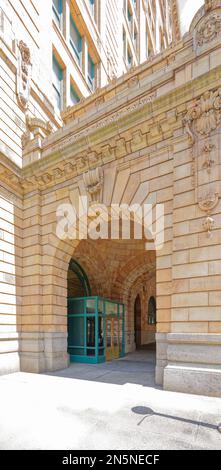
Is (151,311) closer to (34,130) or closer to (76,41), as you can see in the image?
(34,130)

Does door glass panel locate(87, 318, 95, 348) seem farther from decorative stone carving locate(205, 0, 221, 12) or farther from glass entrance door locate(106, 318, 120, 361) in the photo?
decorative stone carving locate(205, 0, 221, 12)

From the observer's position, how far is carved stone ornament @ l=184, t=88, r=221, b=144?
855cm

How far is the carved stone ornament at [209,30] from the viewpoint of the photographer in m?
8.84

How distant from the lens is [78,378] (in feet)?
33.2

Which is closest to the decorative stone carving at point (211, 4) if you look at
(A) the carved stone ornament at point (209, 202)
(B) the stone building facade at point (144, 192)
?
(B) the stone building facade at point (144, 192)

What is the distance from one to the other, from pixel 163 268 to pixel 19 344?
6868 mm

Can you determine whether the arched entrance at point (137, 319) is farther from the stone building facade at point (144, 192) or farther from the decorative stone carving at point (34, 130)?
the decorative stone carving at point (34, 130)

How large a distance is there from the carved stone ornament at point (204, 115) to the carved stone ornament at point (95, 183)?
3495 mm

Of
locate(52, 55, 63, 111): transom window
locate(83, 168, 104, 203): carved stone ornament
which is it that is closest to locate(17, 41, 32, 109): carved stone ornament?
locate(52, 55, 63, 111): transom window

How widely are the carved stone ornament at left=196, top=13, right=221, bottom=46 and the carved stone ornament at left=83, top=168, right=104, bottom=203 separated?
510 centimetres

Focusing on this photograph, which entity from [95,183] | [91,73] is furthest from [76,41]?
[95,183]

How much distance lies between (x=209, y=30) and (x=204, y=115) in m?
2.65

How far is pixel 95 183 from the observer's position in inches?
438

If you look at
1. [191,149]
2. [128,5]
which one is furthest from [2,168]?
[128,5]
